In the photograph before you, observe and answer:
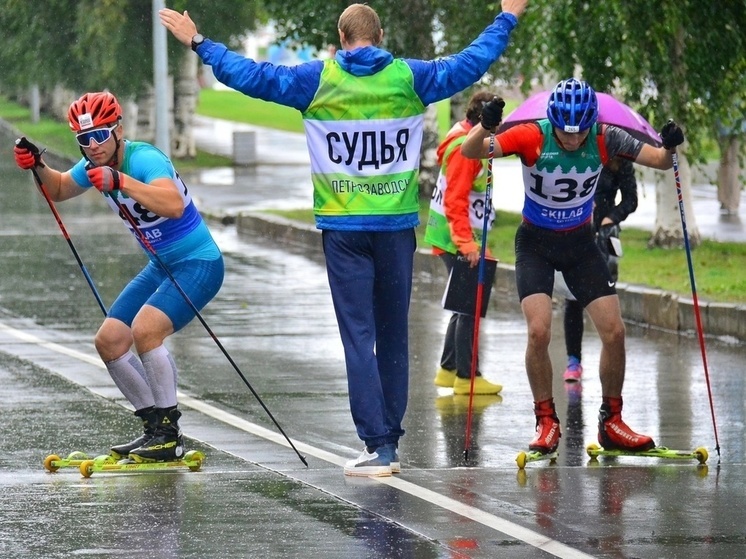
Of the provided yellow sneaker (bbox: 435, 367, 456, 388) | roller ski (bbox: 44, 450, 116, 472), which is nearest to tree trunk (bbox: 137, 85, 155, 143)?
yellow sneaker (bbox: 435, 367, 456, 388)

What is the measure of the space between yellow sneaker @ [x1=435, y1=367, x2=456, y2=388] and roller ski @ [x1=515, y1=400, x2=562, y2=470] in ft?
7.86

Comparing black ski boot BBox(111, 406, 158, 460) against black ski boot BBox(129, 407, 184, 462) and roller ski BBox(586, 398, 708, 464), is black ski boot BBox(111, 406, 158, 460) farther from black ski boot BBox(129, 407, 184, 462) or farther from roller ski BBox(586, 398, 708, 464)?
roller ski BBox(586, 398, 708, 464)

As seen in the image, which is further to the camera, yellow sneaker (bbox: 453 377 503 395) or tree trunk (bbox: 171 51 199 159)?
tree trunk (bbox: 171 51 199 159)

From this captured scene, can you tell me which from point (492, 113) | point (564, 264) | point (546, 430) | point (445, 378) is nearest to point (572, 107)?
point (492, 113)

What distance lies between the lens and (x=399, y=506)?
7.14 metres

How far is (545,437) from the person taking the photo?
848 centimetres

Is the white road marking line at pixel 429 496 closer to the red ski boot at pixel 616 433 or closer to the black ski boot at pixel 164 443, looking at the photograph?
the black ski boot at pixel 164 443

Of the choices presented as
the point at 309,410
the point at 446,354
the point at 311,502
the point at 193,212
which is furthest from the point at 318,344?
the point at 311,502

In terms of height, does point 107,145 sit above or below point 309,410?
above

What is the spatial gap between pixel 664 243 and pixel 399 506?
38.9ft

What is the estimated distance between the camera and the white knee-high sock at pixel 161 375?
317 inches

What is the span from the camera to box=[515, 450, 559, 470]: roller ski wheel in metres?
8.08

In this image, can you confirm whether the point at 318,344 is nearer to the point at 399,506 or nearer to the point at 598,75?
the point at 598,75

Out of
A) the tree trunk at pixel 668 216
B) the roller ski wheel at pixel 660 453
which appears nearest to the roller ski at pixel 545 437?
the roller ski wheel at pixel 660 453
